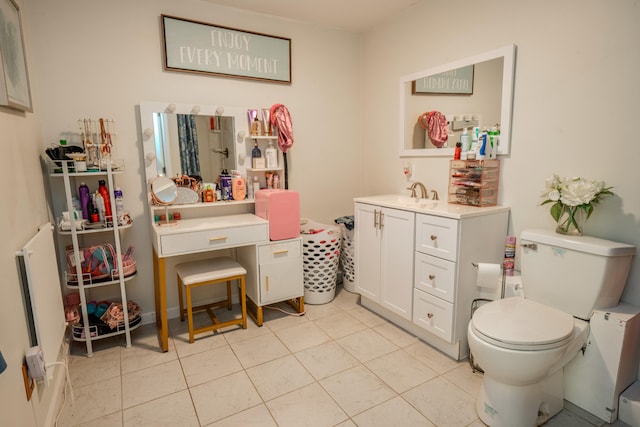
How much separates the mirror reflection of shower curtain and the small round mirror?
7.4 inches

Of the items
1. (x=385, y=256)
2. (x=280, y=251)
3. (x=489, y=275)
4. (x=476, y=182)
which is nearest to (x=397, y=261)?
(x=385, y=256)

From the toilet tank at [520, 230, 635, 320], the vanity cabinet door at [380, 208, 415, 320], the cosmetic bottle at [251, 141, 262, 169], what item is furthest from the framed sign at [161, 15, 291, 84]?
the toilet tank at [520, 230, 635, 320]

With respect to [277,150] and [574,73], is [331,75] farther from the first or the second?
[574,73]

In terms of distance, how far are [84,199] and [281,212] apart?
1290 millimetres

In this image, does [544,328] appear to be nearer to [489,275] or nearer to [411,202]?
[489,275]

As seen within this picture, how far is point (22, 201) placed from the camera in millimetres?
1607

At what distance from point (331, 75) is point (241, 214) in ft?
5.09

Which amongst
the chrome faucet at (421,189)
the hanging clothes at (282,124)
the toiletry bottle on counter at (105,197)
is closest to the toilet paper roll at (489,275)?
the chrome faucet at (421,189)

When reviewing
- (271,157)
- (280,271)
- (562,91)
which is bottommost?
(280,271)

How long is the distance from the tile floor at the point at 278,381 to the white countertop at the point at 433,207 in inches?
36.1

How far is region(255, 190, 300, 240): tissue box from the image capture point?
101 inches

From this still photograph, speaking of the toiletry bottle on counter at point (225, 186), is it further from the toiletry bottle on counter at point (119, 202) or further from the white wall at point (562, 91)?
the white wall at point (562, 91)

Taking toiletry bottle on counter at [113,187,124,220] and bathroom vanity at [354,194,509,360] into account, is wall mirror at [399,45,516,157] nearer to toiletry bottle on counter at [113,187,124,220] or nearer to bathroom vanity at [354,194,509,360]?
bathroom vanity at [354,194,509,360]

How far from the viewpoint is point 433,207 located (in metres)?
2.25
